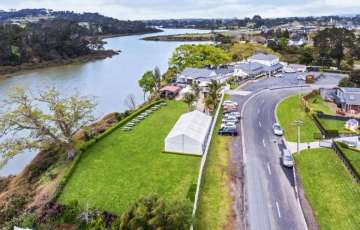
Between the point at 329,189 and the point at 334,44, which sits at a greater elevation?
the point at 334,44

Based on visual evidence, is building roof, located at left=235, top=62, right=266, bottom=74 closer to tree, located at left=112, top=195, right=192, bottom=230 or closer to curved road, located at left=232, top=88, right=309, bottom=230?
curved road, located at left=232, top=88, right=309, bottom=230

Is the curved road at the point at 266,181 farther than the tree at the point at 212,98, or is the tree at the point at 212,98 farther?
the tree at the point at 212,98

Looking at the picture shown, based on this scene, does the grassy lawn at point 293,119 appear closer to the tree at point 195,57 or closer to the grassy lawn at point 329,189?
the grassy lawn at point 329,189

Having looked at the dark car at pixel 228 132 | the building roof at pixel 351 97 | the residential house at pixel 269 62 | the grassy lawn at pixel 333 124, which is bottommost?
the dark car at pixel 228 132

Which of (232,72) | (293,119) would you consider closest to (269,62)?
(232,72)

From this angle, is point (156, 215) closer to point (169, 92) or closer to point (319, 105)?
point (319, 105)

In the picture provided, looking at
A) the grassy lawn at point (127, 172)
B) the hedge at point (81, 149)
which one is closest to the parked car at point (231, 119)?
the grassy lawn at point (127, 172)
